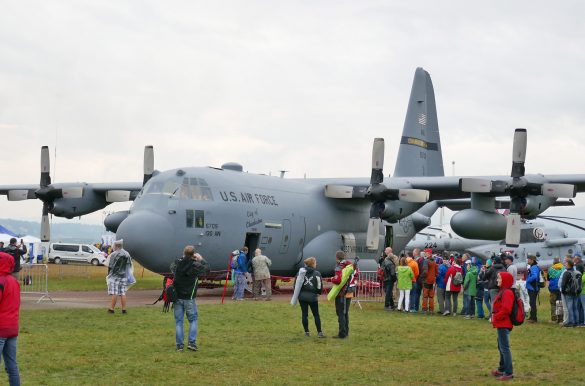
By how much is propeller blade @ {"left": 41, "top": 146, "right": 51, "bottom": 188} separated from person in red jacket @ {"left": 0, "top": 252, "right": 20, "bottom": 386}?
72.5ft

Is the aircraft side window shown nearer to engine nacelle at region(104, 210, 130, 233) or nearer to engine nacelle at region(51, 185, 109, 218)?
engine nacelle at region(104, 210, 130, 233)

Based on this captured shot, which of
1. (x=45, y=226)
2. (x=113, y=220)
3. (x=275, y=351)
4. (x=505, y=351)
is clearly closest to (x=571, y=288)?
(x=505, y=351)

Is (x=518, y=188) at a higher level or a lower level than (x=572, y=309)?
higher

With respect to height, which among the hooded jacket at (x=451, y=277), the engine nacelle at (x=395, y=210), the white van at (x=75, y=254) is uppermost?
the engine nacelle at (x=395, y=210)

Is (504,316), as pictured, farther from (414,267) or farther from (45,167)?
(45,167)

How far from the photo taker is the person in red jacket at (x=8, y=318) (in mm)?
8516

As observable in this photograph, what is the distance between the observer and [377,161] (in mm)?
27781

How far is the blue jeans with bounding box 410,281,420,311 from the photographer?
2114cm

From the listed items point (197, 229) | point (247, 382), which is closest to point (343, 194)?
point (197, 229)

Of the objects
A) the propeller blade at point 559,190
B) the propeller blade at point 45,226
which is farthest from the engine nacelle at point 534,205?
the propeller blade at point 45,226

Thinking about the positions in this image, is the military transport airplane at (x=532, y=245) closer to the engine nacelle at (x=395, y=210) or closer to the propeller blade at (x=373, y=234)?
the engine nacelle at (x=395, y=210)

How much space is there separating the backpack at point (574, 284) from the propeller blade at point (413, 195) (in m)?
9.51

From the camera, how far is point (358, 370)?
11.7 metres

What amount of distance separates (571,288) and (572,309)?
731 mm
